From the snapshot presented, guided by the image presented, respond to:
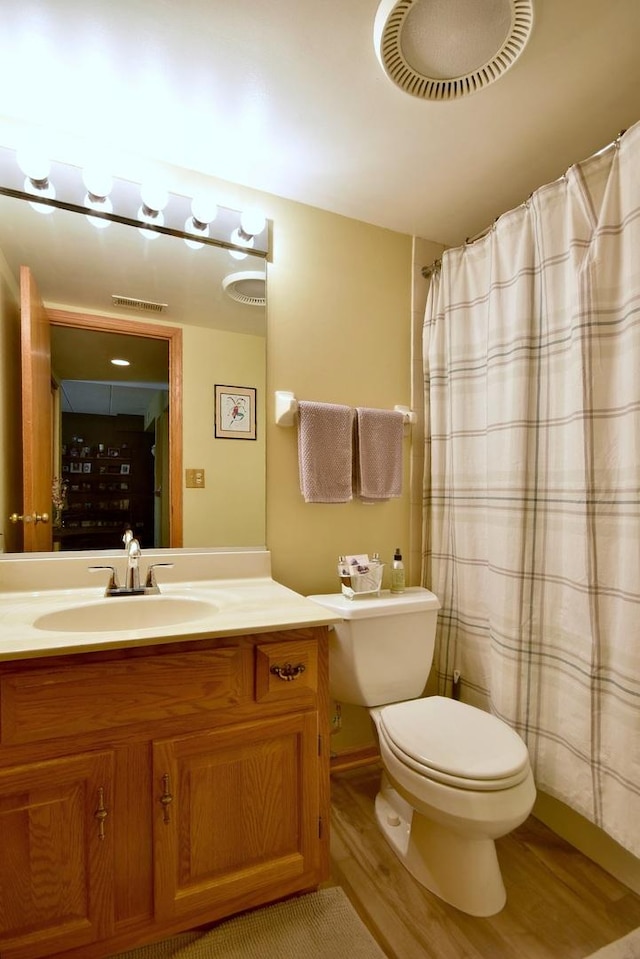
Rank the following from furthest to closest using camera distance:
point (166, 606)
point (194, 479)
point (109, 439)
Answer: point (194, 479) < point (109, 439) < point (166, 606)

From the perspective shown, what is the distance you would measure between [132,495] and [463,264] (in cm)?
152

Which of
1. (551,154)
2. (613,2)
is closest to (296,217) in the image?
(551,154)

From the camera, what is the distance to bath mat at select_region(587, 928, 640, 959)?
106 centimetres

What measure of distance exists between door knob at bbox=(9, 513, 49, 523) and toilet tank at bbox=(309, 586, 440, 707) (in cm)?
93

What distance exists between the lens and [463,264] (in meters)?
1.75

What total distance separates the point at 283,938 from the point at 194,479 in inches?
50.4

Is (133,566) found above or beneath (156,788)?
above

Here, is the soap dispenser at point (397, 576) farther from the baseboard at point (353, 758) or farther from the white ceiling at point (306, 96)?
the white ceiling at point (306, 96)

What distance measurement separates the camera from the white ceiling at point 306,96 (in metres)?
1.06

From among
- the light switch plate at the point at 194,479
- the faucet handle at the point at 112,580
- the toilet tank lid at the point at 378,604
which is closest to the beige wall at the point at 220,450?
the light switch plate at the point at 194,479

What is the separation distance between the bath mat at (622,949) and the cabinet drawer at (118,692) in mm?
1054

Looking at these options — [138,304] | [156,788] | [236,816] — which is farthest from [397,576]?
[138,304]

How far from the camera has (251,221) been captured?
1.61 m

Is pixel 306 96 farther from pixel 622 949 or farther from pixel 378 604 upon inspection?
pixel 622 949
